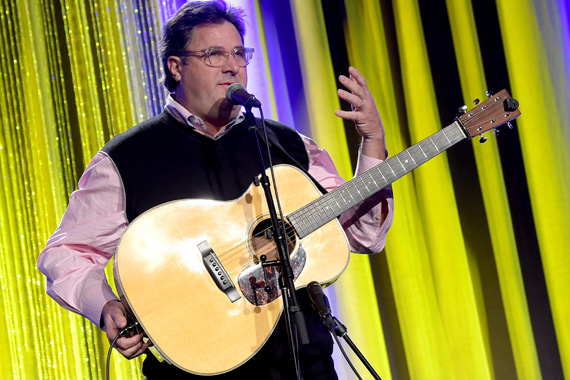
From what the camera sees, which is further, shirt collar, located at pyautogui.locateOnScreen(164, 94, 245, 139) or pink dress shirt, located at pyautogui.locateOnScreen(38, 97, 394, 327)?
shirt collar, located at pyautogui.locateOnScreen(164, 94, 245, 139)

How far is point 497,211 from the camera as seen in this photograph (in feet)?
9.07

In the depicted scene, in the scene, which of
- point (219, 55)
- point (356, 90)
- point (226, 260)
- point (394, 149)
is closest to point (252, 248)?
point (226, 260)

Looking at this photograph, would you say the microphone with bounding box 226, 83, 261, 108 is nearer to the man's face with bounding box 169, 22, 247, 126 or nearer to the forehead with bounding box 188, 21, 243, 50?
the man's face with bounding box 169, 22, 247, 126

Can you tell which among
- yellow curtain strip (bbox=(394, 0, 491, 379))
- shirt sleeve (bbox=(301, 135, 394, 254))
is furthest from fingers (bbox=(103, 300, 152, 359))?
yellow curtain strip (bbox=(394, 0, 491, 379))

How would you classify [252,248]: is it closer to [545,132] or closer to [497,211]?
[497,211]

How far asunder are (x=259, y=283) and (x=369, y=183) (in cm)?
48

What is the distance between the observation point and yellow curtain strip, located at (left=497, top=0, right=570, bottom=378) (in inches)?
103

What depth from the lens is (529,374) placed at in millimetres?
2713

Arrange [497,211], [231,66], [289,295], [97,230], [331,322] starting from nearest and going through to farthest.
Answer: [331,322]
[289,295]
[97,230]
[231,66]
[497,211]

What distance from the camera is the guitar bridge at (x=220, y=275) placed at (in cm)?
183

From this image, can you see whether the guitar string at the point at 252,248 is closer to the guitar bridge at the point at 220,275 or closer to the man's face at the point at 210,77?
the guitar bridge at the point at 220,275

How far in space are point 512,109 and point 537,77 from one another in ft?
2.43

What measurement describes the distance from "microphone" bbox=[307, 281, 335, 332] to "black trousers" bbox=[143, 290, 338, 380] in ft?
0.69

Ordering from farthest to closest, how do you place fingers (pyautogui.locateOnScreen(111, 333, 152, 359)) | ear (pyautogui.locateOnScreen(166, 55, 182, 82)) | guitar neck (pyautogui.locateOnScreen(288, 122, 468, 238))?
ear (pyautogui.locateOnScreen(166, 55, 182, 82)) < guitar neck (pyautogui.locateOnScreen(288, 122, 468, 238)) < fingers (pyautogui.locateOnScreen(111, 333, 152, 359))
